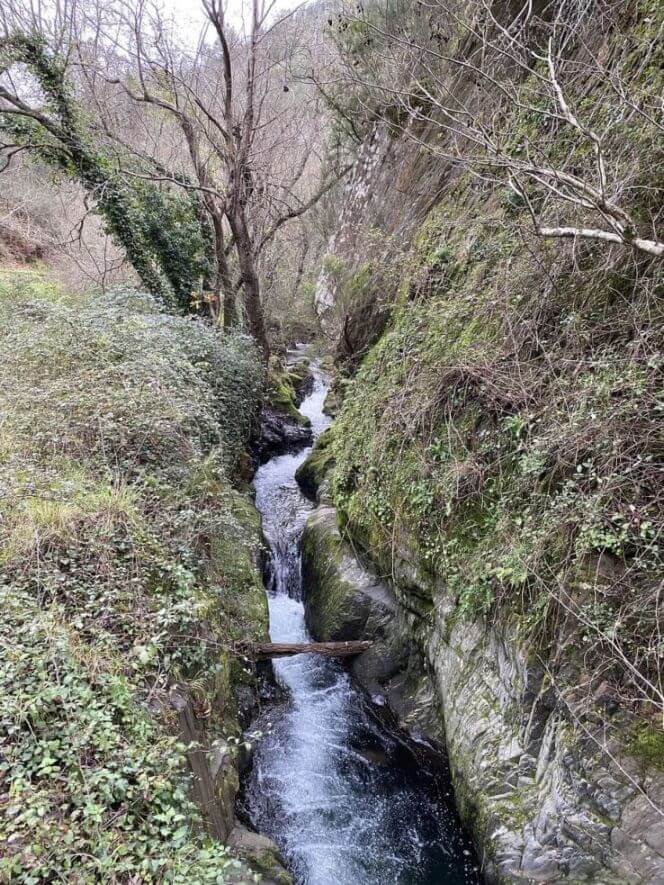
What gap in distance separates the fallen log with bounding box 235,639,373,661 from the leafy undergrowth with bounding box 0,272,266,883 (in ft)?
1.01

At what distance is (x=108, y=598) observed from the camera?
3.58 meters

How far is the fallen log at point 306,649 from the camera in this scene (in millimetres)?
5941

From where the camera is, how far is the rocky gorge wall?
127 inches

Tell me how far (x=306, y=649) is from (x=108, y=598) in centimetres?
329

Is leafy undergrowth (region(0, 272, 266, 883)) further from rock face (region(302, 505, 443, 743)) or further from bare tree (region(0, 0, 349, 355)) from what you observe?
bare tree (region(0, 0, 349, 355))

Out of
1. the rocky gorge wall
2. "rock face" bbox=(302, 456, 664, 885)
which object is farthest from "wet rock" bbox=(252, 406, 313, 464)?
"rock face" bbox=(302, 456, 664, 885)

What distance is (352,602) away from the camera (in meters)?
Answer: 6.54

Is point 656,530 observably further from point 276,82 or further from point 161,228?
point 276,82

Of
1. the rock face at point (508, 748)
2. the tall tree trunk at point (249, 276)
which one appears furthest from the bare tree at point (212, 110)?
the rock face at point (508, 748)

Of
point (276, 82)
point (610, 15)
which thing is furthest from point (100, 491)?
point (276, 82)

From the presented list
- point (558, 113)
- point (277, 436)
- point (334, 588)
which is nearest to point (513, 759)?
point (334, 588)

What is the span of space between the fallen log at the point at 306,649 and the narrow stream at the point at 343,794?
495mm

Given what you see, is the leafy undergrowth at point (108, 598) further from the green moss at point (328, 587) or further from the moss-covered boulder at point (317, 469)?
the moss-covered boulder at point (317, 469)

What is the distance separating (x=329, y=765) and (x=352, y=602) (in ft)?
6.17
